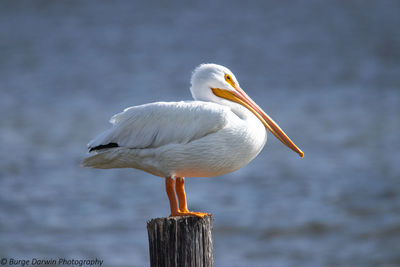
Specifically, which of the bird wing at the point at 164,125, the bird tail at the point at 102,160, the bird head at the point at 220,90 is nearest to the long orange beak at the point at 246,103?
the bird head at the point at 220,90

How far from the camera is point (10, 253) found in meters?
8.92

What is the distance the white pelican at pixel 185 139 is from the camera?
153 inches

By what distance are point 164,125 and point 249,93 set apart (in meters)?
11.1

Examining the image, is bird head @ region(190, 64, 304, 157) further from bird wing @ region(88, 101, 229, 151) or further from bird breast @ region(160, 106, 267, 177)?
bird breast @ region(160, 106, 267, 177)

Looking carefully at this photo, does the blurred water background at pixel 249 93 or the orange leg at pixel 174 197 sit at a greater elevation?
the blurred water background at pixel 249 93

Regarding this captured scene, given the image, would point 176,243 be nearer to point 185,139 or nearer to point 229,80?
point 185,139

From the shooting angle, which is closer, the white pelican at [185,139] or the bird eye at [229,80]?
the white pelican at [185,139]

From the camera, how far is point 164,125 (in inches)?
159

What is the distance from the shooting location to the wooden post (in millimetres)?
3494

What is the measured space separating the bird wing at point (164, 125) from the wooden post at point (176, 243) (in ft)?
2.12

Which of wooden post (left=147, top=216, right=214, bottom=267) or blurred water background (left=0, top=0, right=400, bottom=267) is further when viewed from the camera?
blurred water background (left=0, top=0, right=400, bottom=267)

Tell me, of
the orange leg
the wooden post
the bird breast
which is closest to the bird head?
the bird breast

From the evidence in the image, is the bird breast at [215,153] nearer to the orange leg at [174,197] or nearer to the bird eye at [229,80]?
the orange leg at [174,197]

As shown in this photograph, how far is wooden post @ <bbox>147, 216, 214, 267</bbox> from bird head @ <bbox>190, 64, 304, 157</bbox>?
1057 mm
